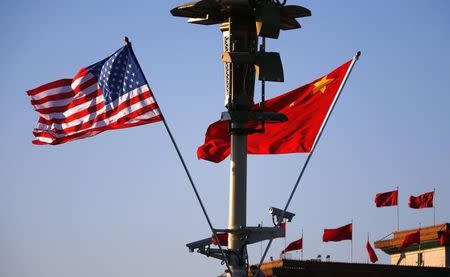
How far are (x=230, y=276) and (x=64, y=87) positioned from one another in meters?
8.85

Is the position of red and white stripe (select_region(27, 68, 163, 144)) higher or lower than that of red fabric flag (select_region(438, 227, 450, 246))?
higher

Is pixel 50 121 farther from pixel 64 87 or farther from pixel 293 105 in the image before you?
pixel 293 105

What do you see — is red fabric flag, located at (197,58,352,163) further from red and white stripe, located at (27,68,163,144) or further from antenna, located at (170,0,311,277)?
red and white stripe, located at (27,68,163,144)

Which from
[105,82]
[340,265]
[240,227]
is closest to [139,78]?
[105,82]

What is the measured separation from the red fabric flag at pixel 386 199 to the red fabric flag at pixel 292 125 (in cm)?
3777

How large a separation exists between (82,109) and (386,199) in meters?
42.9

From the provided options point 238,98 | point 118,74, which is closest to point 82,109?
point 118,74

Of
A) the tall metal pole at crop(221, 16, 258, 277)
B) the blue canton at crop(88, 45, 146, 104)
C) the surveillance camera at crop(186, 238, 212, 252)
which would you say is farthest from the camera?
the blue canton at crop(88, 45, 146, 104)

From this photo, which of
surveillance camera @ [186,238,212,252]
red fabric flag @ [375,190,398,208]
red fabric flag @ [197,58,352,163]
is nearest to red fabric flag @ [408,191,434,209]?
red fabric flag @ [375,190,398,208]

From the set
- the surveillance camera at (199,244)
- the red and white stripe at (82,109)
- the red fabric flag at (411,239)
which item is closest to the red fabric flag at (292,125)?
the red and white stripe at (82,109)

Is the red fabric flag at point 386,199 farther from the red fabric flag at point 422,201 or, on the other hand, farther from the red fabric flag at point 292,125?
the red fabric flag at point 292,125

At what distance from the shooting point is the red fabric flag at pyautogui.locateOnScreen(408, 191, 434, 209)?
79.5m

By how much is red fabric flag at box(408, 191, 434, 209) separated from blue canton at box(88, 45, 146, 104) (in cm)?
4430

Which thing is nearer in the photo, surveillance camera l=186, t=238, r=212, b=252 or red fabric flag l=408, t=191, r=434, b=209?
surveillance camera l=186, t=238, r=212, b=252
